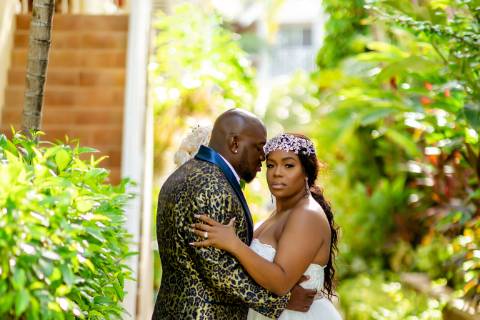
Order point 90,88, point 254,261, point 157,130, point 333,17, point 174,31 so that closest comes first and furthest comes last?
point 254,261, point 90,88, point 157,130, point 174,31, point 333,17

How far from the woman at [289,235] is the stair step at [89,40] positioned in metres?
4.37

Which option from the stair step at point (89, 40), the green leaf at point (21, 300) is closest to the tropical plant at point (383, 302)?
the stair step at point (89, 40)

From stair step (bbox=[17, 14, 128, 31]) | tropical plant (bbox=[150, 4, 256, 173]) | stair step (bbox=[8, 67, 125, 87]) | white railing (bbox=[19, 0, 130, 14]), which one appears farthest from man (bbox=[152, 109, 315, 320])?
tropical plant (bbox=[150, 4, 256, 173])

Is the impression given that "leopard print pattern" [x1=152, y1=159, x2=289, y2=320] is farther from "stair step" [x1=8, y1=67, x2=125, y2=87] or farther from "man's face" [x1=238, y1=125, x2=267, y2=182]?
"stair step" [x1=8, y1=67, x2=125, y2=87]

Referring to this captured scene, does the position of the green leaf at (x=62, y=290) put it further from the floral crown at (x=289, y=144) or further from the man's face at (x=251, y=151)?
the floral crown at (x=289, y=144)

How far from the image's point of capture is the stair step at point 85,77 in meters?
7.99

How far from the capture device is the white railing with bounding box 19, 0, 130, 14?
9016 millimetres

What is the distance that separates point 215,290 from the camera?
3727 millimetres

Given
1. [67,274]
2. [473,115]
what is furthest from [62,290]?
[473,115]

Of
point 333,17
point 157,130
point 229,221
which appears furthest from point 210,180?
point 333,17

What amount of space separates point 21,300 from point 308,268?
1.88 m

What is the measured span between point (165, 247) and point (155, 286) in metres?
6.82

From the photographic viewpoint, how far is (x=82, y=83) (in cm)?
801

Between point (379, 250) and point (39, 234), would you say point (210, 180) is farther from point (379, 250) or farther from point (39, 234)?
point (379, 250)
